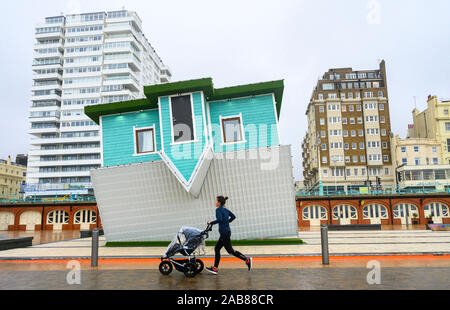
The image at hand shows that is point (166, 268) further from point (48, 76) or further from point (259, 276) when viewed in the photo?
point (48, 76)

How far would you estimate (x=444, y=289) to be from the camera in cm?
655

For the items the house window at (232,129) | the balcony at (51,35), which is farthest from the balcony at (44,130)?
the house window at (232,129)

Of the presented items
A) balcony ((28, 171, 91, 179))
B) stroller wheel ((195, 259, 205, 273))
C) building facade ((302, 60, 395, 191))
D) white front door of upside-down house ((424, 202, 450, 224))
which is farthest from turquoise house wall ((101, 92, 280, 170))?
balcony ((28, 171, 91, 179))

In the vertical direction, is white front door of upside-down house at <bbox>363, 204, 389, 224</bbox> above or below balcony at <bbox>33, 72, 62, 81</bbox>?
below

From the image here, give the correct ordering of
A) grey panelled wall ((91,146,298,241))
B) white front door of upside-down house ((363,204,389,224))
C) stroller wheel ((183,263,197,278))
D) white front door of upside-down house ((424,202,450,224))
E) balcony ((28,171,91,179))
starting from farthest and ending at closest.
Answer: balcony ((28,171,91,179)), white front door of upside-down house ((363,204,389,224)), white front door of upside-down house ((424,202,450,224)), grey panelled wall ((91,146,298,241)), stroller wheel ((183,263,197,278))

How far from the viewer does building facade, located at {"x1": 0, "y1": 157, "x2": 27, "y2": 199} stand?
94.1m

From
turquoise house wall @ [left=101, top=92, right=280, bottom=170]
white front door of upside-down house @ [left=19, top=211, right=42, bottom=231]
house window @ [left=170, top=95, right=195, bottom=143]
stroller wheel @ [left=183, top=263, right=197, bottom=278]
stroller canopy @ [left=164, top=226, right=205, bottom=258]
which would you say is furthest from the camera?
white front door of upside-down house @ [left=19, top=211, right=42, bottom=231]

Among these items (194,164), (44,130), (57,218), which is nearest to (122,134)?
(194,164)

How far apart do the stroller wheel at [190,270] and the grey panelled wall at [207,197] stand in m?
8.82

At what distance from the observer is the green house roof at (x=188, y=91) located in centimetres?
1695

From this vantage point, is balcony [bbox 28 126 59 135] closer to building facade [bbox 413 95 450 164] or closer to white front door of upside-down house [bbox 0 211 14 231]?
white front door of upside-down house [bbox 0 211 14 231]

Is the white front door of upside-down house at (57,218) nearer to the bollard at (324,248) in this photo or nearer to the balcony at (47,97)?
the bollard at (324,248)

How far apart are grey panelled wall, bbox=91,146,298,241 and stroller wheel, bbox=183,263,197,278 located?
347 inches
